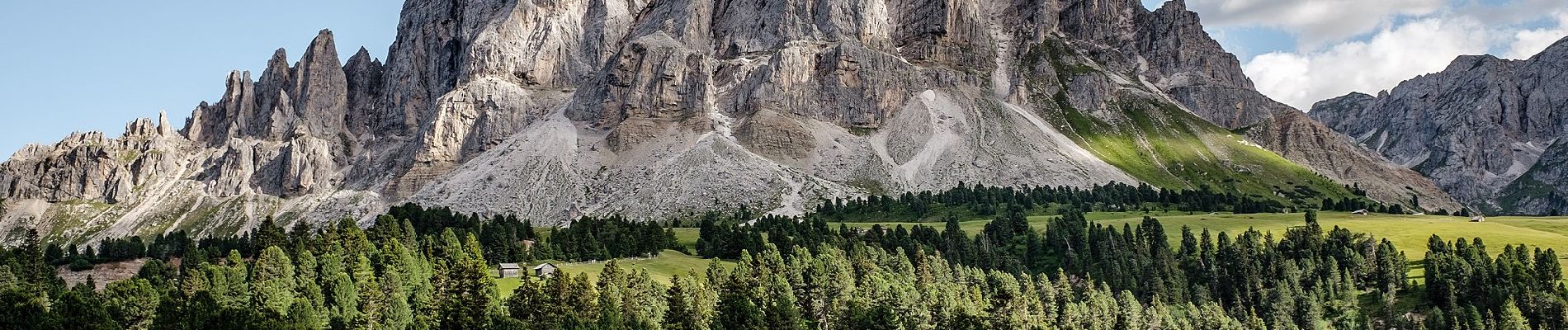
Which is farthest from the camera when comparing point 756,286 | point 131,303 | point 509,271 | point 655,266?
point 655,266

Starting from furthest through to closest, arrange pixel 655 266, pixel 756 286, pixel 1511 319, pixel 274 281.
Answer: pixel 655 266 → pixel 1511 319 → pixel 756 286 → pixel 274 281

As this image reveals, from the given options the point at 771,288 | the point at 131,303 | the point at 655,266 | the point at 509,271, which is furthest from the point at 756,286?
the point at 131,303

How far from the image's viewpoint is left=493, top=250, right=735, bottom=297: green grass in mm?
151000

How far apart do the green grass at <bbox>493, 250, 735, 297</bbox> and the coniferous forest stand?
2.88m

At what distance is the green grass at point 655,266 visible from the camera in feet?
495

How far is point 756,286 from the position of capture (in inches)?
5187

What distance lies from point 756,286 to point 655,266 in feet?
130

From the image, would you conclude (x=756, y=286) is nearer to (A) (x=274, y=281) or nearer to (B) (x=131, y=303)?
(A) (x=274, y=281)

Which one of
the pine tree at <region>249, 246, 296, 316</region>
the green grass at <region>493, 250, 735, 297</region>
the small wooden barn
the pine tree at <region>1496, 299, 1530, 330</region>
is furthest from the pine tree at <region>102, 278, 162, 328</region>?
the pine tree at <region>1496, 299, 1530, 330</region>

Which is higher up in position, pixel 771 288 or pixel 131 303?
pixel 771 288

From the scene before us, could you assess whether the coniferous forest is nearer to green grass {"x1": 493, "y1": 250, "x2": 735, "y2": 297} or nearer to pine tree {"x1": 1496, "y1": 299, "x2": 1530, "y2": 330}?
pine tree {"x1": 1496, "y1": 299, "x2": 1530, "y2": 330}

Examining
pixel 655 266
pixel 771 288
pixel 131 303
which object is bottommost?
pixel 131 303

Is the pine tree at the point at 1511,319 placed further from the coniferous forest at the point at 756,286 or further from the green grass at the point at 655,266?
the green grass at the point at 655,266

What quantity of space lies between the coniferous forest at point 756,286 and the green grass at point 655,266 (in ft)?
9.44
